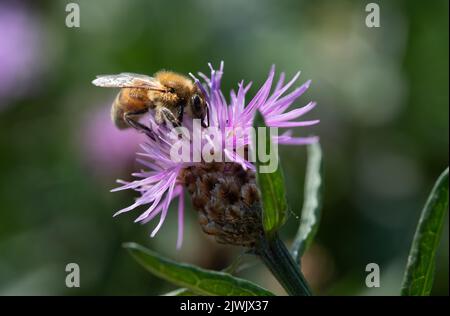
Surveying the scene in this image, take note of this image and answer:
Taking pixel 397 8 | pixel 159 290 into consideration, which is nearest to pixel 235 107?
pixel 159 290

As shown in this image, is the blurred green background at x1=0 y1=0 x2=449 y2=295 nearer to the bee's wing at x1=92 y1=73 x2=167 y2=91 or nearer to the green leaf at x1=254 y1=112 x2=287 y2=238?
the bee's wing at x1=92 y1=73 x2=167 y2=91

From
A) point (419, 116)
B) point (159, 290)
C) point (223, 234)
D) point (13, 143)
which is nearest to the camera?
point (223, 234)

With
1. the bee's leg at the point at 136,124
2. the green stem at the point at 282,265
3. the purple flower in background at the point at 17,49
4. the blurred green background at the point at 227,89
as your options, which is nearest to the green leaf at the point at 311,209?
the green stem at the point at 282,265

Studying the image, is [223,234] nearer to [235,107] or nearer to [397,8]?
[235,107]

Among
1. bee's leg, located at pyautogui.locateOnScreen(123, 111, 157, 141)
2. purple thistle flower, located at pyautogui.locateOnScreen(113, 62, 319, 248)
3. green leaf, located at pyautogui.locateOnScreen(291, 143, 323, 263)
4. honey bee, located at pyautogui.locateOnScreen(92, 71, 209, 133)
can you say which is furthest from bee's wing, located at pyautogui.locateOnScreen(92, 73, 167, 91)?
green leaf, located at pyautogui.locateOnScreen(291, 143, 323, 263)

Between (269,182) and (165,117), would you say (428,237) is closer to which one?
(269,182)

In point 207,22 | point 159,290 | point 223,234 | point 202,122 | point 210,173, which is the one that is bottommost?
point 159,290
